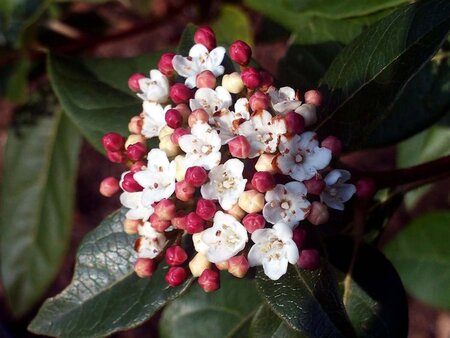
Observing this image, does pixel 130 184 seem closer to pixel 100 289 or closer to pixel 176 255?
pixel 176 255

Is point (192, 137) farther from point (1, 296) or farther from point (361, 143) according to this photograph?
point (1, 296)

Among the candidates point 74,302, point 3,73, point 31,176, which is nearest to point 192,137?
point 74,302

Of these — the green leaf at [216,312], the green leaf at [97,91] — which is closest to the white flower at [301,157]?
the green leaf at [97,91]

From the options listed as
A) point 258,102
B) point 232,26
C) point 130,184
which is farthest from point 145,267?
point 232,26

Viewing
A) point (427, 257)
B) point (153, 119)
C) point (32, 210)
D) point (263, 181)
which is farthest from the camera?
point (32, 210)

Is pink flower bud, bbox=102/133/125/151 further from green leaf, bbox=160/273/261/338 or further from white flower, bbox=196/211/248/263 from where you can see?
green leaf, bbox=160/273/261/338

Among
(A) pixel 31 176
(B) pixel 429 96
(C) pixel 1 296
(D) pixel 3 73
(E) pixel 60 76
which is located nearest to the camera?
(B) pixel 429 96
